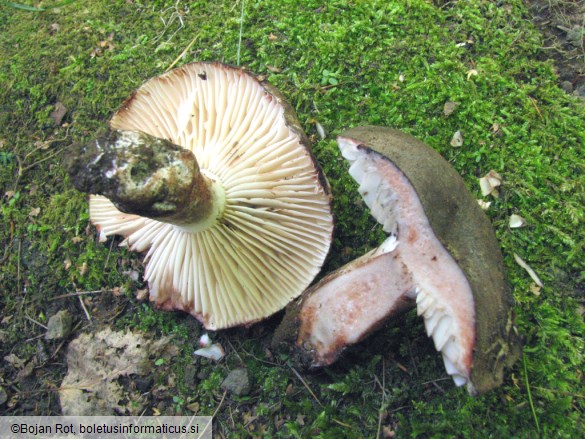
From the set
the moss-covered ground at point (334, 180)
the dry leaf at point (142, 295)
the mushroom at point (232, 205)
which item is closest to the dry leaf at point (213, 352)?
the moss-covered ground at point (334, 180)

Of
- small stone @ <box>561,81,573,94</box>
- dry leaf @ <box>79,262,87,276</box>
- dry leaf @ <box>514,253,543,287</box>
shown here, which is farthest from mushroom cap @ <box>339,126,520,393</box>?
dry leaf @ <box>79,262,87,276</box>

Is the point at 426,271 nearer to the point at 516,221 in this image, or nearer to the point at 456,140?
the point at 516,221

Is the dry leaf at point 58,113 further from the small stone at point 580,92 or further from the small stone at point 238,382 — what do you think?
the small stone at point 580,92

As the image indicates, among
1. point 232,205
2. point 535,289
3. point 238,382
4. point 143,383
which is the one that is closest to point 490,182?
point 535,289

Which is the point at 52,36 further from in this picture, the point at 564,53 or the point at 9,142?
the point at 564,53

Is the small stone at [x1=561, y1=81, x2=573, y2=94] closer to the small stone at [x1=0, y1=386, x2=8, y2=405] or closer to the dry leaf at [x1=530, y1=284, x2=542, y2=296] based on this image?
the dry leaf at [x1=530, y1=284, x2=542, y2=296]

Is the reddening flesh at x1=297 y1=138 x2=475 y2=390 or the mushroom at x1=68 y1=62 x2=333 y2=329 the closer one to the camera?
the reddening flesh at x1=297 y1=138 x2=475 y2=390
